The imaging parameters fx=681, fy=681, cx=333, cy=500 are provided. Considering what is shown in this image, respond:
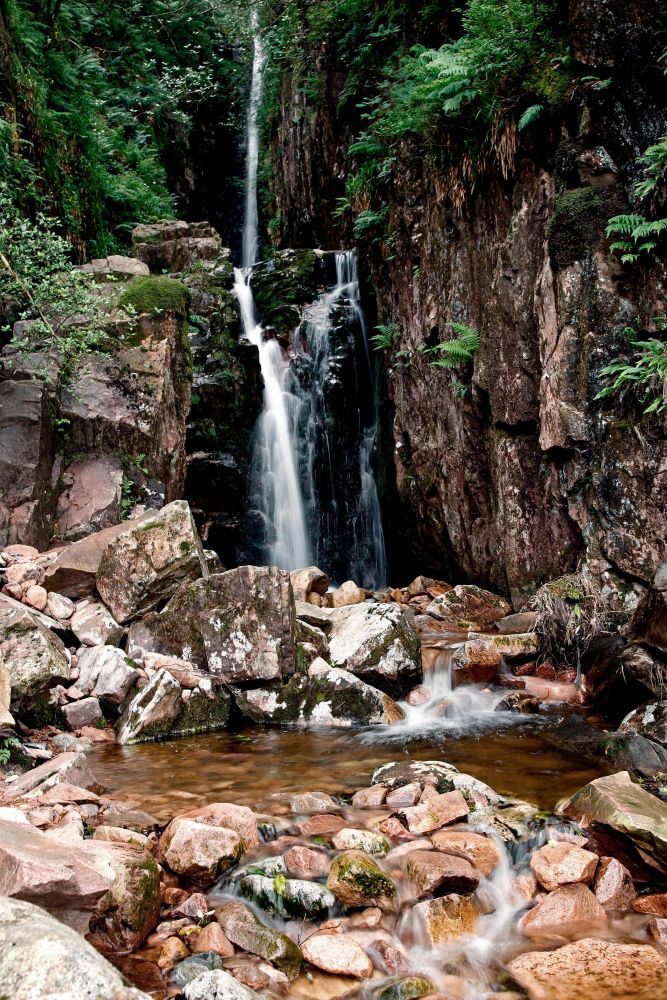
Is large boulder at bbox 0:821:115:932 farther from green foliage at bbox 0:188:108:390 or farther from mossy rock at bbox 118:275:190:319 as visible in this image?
mossy rock at bbox 118:275:190:319

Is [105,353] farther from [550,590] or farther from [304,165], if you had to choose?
[304,165]

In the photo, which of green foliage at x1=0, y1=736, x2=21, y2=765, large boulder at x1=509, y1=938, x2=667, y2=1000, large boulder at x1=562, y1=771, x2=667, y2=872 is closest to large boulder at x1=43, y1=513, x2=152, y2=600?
green foliage at x1=0, y1=736, x2=21, y2=765

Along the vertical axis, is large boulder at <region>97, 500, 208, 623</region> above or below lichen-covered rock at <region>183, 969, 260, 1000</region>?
above

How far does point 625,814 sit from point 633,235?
236 inches

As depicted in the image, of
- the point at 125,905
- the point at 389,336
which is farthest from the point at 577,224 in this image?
the point at 125,905

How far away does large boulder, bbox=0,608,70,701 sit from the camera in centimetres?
569

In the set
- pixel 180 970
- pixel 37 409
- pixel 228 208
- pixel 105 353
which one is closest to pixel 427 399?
pixel 105 353

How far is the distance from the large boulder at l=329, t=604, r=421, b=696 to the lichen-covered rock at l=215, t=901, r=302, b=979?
12.6 ft

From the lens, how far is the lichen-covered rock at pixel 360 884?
344cm

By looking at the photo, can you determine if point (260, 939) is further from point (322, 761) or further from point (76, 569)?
point (76, 569)

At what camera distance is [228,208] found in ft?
70.5

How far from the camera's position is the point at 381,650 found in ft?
23.2

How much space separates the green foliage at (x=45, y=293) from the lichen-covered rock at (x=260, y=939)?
24.2 ft

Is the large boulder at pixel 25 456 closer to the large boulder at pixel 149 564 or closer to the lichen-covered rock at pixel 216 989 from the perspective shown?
the large boulder at pixel 149 564
